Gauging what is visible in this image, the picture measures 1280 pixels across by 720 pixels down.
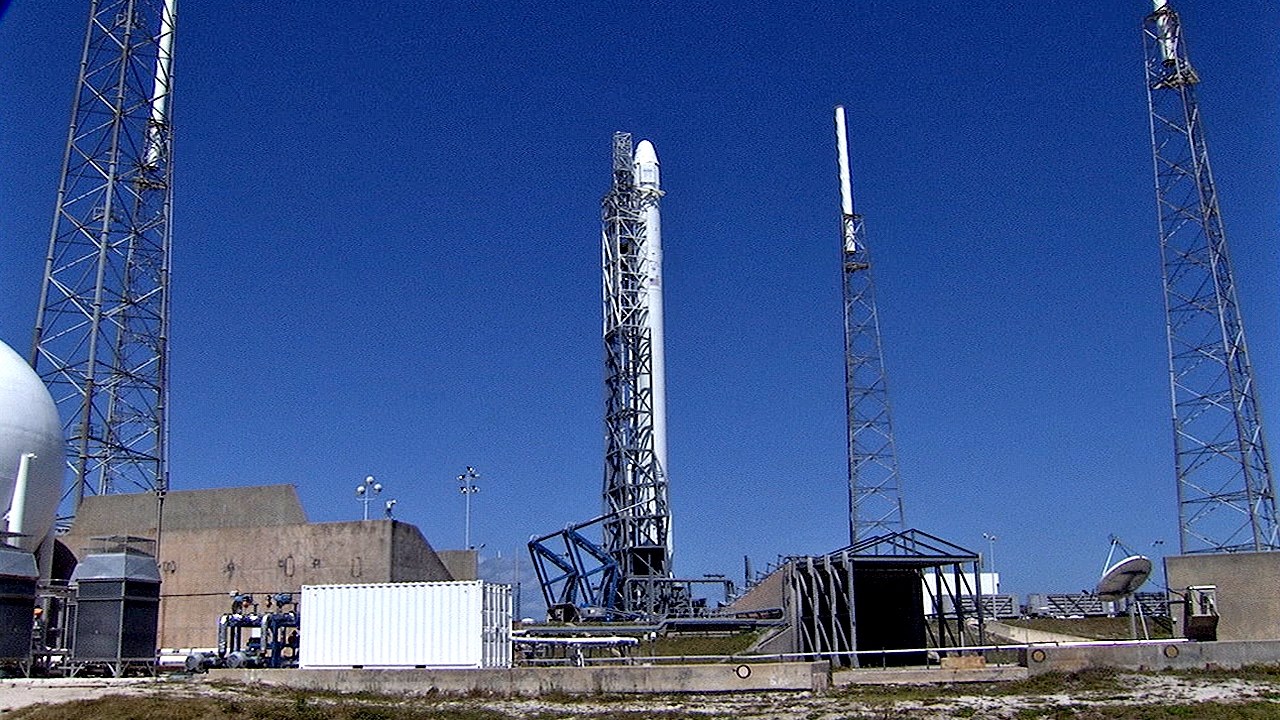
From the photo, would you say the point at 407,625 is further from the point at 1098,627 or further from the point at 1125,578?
the point at 1098,627

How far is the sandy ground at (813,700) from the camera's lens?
2258 cm

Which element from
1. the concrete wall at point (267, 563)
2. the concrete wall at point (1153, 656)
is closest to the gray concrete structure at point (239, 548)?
the concrete wall at point (267, 563)

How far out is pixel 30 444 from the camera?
34.5 metres

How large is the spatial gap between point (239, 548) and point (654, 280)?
897 inches

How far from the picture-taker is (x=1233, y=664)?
94.8 feet

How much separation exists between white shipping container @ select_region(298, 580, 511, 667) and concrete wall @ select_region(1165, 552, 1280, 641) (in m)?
20.2

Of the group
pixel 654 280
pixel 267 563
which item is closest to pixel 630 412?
pixel 654 280

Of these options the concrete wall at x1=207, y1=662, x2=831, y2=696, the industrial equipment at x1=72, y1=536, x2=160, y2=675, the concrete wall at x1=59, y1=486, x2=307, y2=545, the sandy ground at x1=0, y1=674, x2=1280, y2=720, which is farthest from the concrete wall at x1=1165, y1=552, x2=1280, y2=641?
the concrete wall at x1=59, y1=486, x2=307, y2=545

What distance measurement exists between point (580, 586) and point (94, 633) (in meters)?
24.3

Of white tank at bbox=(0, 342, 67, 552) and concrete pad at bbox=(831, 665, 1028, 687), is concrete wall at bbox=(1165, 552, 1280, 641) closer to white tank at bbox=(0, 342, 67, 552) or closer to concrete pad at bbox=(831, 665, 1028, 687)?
concrete pad at bbox=(831, 665, 1028, 687)

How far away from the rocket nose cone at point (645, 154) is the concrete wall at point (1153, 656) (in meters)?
38.5

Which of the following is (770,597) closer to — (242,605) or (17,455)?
(242,605)

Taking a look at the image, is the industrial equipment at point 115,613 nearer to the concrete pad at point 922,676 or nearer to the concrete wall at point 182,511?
the concrete wall at point 182,511

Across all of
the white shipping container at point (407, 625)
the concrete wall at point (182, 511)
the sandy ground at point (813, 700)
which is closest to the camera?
the sandy ground at point (813, 700)
